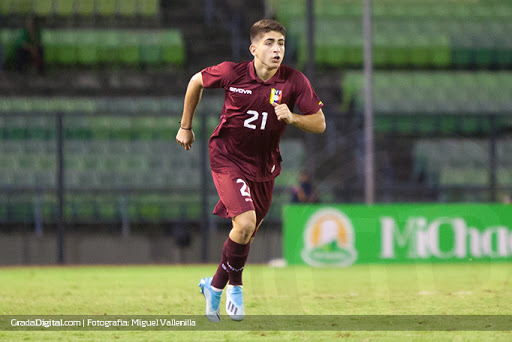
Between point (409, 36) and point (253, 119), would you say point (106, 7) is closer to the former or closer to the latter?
point (409, 36)

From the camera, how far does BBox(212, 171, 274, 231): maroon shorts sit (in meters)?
6.07

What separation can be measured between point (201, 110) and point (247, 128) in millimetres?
12135

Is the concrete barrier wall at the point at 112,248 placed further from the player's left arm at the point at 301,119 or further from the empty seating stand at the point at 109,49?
the player's left arm at the point at 301,119

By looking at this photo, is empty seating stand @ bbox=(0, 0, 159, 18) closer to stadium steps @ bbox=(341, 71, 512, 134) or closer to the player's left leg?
stadium steps @ bbox=(341, 71, 512, 134)

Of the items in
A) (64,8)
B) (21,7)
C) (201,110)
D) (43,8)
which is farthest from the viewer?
(64,8)

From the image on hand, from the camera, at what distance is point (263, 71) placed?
20.1 ft

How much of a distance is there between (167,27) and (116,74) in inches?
111

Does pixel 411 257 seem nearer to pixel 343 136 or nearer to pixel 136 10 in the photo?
pixel 343 136

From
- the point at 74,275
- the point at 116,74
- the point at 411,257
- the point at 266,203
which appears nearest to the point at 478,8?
the point at 116,74

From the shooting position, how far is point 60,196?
14844mm

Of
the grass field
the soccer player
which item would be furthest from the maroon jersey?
the grass field

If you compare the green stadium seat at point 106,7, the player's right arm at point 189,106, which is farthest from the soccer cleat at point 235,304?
the green stadium seat at point 106,7

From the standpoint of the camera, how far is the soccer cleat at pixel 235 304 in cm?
624

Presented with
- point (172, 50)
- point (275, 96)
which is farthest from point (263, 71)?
point (172, 50)
